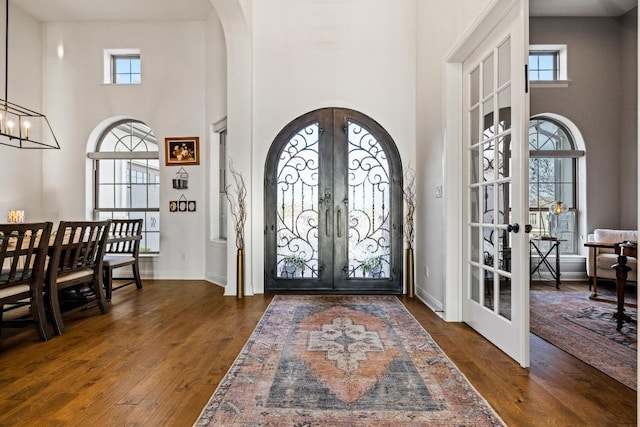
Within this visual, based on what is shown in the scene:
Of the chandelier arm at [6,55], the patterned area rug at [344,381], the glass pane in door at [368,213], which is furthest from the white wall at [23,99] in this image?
the glass pane in door at [368,213]

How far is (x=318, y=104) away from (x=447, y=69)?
182cm

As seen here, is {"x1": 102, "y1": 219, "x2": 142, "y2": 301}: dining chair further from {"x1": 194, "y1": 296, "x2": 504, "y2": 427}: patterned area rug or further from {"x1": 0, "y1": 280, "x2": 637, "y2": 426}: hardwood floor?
{"x1": 194, "y1": 296, "x2": 504, "y2": 427}: patterned area rug

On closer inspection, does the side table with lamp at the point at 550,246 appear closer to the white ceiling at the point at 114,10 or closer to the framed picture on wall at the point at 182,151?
the framed picture on wall at the point at 182,151

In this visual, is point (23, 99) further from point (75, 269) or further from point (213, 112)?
point (75, 269)

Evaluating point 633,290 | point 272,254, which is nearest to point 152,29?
point 272,254

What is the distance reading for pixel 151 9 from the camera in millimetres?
5500

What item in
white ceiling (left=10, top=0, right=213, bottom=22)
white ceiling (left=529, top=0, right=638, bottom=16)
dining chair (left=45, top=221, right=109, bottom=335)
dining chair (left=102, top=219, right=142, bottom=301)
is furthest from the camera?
white ceiling (left=529, top=0, right=638, bottom=16)

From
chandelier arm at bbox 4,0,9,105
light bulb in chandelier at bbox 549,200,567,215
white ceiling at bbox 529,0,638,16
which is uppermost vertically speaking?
white ceiling at bbox 529,0,638,16

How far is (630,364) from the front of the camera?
2.42m

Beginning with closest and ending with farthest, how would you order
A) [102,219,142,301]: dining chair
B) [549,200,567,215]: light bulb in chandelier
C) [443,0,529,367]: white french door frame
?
[443,0,529,367]: white french door frame < [102,219,142,301]: dining chair < [549,200,567,215]: light bulb in chandelier

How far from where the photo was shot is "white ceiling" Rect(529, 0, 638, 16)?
5.48 m

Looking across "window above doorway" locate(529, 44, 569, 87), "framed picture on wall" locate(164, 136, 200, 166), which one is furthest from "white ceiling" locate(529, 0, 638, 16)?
"framed picture on wall" locate(164, 136, 200, 166)

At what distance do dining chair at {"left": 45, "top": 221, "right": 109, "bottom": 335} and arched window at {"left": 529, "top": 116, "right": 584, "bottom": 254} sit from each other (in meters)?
6.01

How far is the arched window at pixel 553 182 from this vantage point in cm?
587
